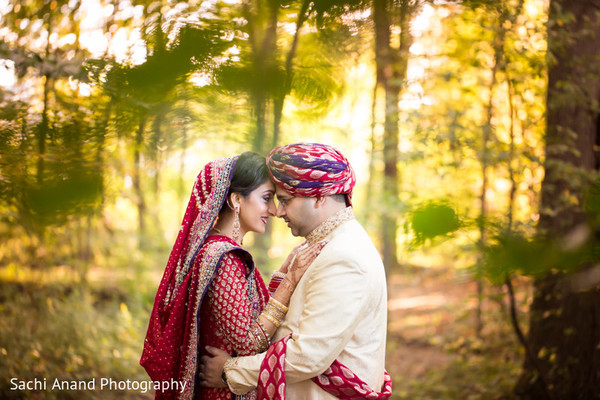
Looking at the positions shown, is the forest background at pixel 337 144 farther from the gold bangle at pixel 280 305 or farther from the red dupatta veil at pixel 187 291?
the gold bangle at pixel 280 305

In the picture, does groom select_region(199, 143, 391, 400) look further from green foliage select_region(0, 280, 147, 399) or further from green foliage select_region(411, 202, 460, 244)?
A: green foliage select_region(0, 280, 147, 399)

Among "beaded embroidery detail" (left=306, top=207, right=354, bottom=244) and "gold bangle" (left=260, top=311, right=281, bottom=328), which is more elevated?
"beaded embroidery detail" (left=306, top=207, right=354, bottom=244)

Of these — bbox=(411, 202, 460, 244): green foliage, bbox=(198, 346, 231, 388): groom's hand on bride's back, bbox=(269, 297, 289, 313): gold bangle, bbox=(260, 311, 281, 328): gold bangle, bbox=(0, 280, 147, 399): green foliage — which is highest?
bbox=(411, 202, 460, 244): green foliage

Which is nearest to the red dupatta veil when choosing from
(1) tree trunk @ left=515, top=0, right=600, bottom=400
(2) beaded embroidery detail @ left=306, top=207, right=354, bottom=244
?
(2) beaded embroidery detail @ left=306, top=207, right=354, bottom=244

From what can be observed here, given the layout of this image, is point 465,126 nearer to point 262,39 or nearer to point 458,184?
point 458,184

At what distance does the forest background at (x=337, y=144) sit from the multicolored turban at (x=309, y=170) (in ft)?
0.44

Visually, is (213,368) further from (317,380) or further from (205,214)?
(205,214)

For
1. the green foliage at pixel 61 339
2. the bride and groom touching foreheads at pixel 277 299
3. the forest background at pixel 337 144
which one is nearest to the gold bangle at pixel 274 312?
the bride and groom touching foreheads at pixel 277 299

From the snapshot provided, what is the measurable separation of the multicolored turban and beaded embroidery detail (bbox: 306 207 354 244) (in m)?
0.12

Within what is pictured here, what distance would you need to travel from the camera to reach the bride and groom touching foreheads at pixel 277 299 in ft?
6.61

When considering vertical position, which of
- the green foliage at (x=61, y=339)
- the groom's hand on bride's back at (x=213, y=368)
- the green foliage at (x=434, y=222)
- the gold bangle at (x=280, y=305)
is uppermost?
the green foliage at (x=434, y=222)

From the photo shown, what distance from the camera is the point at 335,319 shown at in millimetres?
1982

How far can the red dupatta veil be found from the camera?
7.17 feet

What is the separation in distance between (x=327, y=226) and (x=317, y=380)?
0.67 meters
